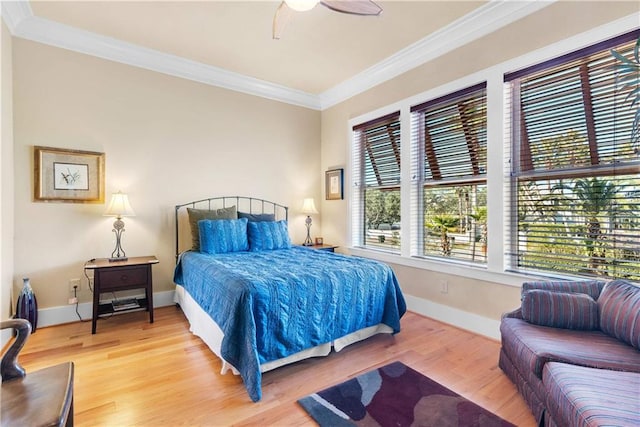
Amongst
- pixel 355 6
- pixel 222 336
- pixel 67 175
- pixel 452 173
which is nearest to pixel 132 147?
pixel 67 175

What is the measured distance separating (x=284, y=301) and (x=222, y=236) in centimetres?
159

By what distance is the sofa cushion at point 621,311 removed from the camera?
1.59m

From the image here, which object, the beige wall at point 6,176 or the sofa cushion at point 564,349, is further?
the beige wall at point 6,176

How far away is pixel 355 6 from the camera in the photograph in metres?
2.12

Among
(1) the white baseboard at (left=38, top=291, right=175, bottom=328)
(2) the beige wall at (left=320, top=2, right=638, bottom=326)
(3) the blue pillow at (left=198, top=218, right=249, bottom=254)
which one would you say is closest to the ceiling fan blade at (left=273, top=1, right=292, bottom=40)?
(2) the beige wall at (left=320, top=2, right=638, bottom=326)

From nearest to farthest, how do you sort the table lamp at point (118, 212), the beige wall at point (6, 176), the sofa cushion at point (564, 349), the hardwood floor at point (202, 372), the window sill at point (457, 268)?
the sofa cushion at point (564, 349), the hardwood floor at point (202, 372), the beige wall at point (6, 176), the window sill at point (457, 268), the table lamp at point (118, 212)

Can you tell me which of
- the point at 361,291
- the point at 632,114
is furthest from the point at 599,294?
the point at 361,291

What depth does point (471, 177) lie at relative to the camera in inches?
119

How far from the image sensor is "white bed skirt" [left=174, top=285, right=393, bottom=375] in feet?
7.02

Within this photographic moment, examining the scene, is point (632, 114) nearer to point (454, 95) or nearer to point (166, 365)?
point (454, 95)

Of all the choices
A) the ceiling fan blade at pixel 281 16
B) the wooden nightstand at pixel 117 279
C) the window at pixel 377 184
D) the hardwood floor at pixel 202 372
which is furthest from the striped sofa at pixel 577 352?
the wooden nightstand at pixel 117 279

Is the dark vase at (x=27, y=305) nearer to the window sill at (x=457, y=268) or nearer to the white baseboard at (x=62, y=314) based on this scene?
the white baseboard at (x=62, y=314)

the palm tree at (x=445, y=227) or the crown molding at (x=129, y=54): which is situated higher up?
the crown molding at (x=129, y=54)

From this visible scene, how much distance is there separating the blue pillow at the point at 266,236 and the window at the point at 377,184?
109 cm
